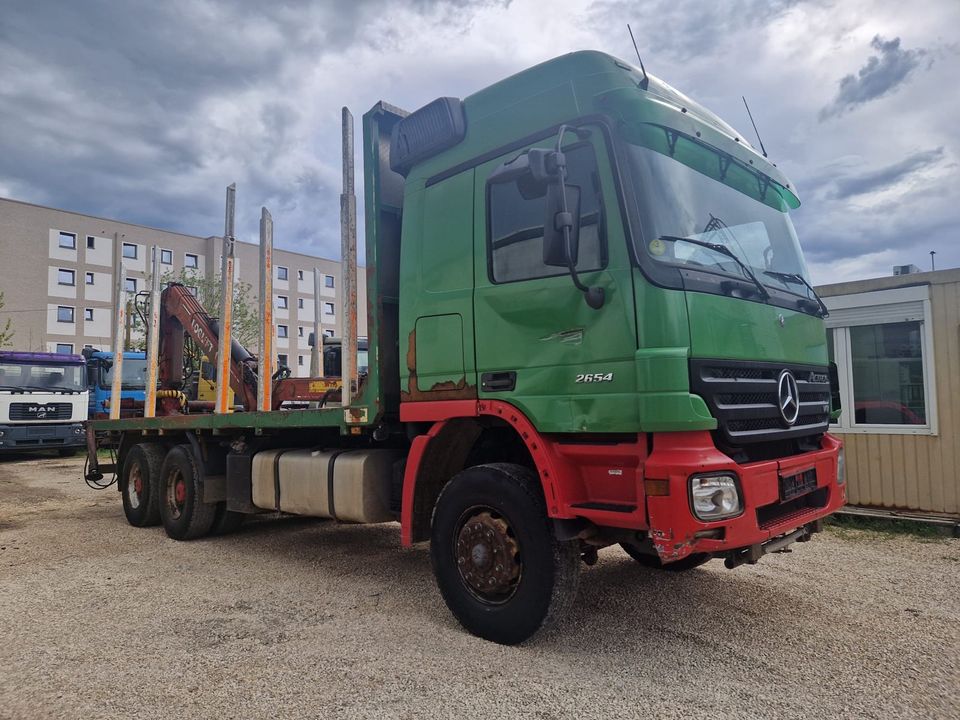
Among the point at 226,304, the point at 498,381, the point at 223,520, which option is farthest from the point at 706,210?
the point at 223,520

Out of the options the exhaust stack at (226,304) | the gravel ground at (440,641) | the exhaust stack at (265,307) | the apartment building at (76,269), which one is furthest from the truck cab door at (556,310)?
the apartment building at (76,269)

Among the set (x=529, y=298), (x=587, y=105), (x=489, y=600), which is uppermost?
(x=587, y=105)

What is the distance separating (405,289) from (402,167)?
0.94 m

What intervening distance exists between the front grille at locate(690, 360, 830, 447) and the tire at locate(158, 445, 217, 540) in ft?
17.5

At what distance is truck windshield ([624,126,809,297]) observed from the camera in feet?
11.1


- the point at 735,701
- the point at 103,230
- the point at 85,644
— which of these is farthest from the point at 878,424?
the point at 103,230

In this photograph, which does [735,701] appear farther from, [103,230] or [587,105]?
[103,230]

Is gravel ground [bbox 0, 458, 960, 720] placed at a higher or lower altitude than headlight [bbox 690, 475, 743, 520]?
lower

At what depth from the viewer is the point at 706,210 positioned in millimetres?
3711

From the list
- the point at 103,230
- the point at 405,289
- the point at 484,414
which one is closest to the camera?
the point at 484,414

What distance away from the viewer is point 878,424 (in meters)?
7.68

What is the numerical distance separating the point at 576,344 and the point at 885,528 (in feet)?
18.5

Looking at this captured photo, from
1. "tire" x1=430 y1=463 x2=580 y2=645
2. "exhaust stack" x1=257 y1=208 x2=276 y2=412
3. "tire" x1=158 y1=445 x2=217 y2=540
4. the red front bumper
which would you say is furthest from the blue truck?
the red front bumper

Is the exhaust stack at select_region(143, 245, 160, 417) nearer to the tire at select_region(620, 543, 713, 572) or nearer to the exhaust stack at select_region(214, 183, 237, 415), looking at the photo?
the exhaust stack at select_region(214, 183, 237, 415)
